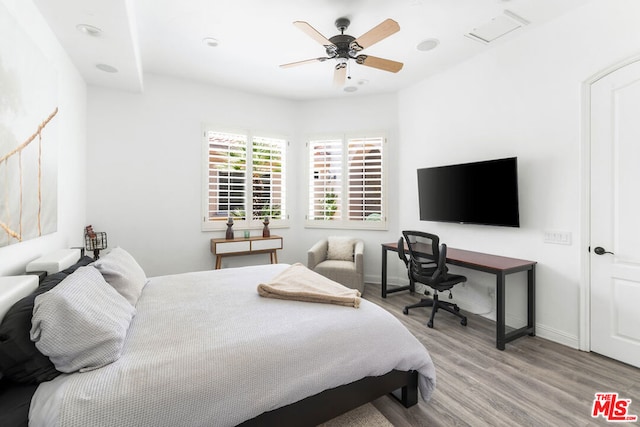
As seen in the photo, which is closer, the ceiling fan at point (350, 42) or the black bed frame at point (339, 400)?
the black bed frame at point (339, 400)

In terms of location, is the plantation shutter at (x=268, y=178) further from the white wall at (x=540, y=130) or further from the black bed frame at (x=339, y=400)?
the black bed frame at (x=339, y=400)

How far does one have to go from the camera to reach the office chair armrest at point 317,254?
417 cm

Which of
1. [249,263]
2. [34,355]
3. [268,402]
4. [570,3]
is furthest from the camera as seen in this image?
[249,263]

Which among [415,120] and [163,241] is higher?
[415,120]

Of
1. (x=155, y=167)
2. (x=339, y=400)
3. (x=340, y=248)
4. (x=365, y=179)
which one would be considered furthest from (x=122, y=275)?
(x=365, y=179)

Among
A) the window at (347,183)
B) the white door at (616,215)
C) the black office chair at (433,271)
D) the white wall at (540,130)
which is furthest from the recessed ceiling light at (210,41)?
the white door at (616,215)

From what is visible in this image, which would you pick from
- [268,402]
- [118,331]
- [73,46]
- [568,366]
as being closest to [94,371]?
[118,331]

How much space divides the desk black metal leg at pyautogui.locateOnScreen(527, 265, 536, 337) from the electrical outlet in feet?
1.00

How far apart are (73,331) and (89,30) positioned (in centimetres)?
250

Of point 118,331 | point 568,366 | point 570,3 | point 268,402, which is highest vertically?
point 570,3

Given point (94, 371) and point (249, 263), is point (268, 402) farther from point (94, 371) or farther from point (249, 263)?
point (249, 263)

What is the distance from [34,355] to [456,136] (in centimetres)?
421

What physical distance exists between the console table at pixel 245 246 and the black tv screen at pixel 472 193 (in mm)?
2290

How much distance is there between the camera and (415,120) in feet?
14.1
